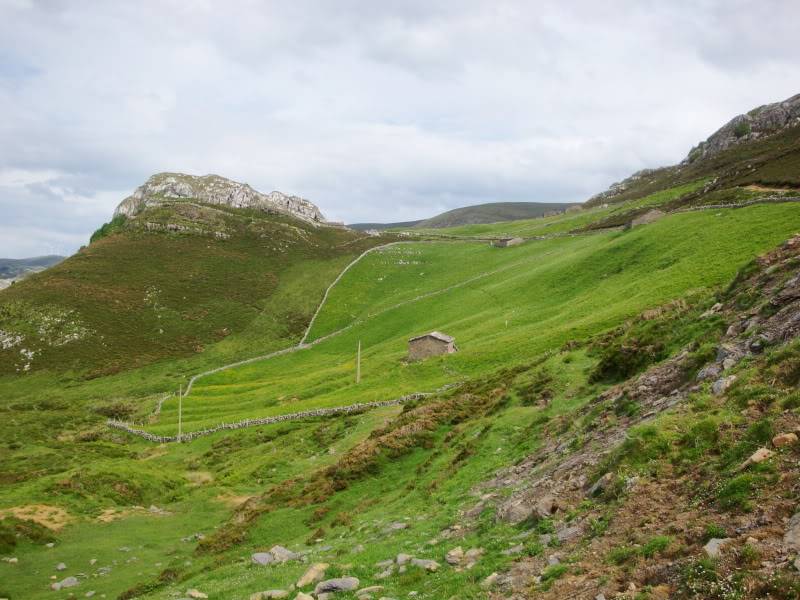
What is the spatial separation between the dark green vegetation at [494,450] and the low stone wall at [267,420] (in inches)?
87.8

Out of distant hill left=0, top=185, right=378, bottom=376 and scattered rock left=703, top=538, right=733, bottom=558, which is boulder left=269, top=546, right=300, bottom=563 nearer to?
scattered rock left=703, top=538, right=733, bottom=558

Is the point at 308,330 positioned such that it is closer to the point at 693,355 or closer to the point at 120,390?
the point at 120,390

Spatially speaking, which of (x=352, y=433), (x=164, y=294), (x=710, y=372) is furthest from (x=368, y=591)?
(x=164, y=294)

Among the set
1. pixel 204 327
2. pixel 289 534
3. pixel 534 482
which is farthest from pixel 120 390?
pixel 534 482

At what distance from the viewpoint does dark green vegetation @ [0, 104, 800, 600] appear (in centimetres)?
1201

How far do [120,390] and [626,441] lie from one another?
325 ft

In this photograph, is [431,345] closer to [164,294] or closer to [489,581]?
[489,581]

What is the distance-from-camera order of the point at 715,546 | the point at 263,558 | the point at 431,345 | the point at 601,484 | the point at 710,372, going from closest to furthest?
1. the point at 715,546
2. the point at 601,484
3. the point at 710,372
4. the point at 263,558
5. the point at 431,345

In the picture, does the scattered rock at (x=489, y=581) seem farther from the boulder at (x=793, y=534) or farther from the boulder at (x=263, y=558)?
the boulder at (x=263, y=558)

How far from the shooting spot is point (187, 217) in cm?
18388

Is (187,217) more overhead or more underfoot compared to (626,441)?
more overhead

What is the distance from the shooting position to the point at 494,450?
25172mm

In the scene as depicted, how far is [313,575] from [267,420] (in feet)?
155

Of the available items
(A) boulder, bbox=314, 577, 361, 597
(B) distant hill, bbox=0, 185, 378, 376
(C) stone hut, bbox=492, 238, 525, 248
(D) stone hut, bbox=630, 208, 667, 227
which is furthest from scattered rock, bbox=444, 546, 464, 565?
(C) stone hut, bbox=492, 238, 525, 248
